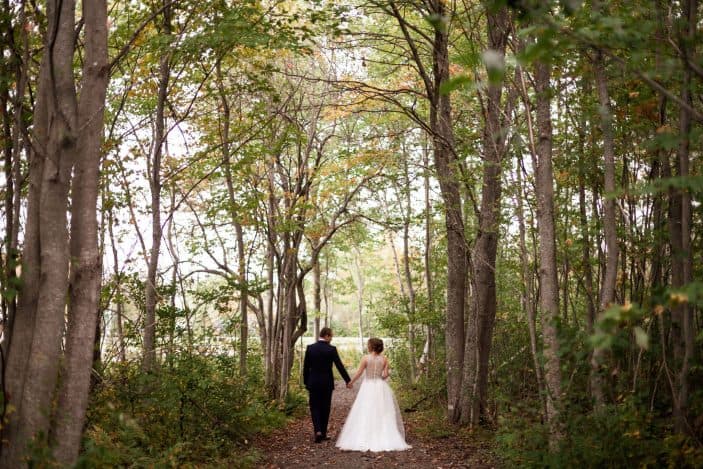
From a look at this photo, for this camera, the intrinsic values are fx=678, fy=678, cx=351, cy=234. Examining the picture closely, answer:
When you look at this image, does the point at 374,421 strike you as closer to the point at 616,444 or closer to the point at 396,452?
the point at 396,452

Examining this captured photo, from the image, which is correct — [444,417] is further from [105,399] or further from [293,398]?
[105,399]

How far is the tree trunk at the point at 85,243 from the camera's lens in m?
6.01

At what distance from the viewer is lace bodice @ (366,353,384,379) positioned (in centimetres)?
1155

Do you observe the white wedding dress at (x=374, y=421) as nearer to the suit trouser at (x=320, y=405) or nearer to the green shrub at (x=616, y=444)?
the suit trouser at (x=320, y=405)

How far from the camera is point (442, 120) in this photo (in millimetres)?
11180

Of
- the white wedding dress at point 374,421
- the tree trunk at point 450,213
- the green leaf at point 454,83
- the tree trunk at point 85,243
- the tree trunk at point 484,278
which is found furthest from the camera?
the tree trunk at point 450,213

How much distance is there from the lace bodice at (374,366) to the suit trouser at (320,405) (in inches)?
29.7

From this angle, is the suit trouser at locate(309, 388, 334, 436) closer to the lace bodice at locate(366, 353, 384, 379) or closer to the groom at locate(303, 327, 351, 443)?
the groom at locate(303, 327, 351, 443)

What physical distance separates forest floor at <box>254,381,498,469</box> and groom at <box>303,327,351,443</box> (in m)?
0.37

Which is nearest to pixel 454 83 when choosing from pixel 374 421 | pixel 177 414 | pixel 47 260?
pixel 47 260

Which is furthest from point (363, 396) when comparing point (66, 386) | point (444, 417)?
point (66, 386)

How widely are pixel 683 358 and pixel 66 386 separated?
593 cm

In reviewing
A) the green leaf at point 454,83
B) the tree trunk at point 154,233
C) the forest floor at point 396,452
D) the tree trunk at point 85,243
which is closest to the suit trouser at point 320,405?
the forest floor at point 396,452

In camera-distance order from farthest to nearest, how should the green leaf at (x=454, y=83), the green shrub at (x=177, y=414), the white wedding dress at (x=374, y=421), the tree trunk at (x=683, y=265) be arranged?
the white wedding dress at (x=374, y=421) → the green shrub at (x=177, y=414) → the tree trunk at (x=683, y=265) → the green leaf at (x=454, y=83)
